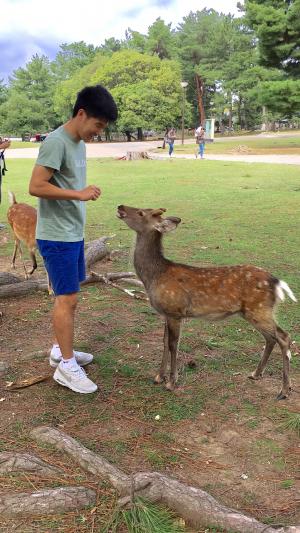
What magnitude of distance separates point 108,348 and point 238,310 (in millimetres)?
1211

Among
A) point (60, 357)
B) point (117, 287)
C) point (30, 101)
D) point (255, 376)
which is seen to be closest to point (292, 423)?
point (255, 376)

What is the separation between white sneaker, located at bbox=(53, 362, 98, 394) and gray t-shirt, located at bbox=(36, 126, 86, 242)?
3.00 ft

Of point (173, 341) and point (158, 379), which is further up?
point (173, 341)

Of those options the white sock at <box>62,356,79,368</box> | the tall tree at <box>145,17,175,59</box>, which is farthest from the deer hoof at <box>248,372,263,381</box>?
the tall tree at <box>145,17,175,59</box>

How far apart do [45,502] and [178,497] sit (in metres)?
0.61

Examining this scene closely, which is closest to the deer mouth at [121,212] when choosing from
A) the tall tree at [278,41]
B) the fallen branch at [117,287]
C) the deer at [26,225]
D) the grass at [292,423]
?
the fallen branch at [117,287]

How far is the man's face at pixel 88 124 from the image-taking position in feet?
10.5

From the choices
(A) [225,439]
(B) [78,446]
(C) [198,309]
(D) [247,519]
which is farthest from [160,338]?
(D) [247,519]

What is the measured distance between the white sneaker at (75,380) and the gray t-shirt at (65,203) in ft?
3.00

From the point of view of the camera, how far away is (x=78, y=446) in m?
2.83

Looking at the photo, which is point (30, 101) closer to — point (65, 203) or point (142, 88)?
point (142, 88)

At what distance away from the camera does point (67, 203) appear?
11.1 ft

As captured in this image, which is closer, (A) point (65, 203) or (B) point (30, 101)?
(A) point (65, 203)

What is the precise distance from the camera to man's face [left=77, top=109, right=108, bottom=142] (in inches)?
126
